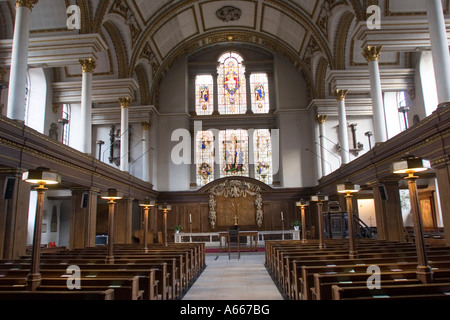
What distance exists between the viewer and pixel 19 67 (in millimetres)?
10133

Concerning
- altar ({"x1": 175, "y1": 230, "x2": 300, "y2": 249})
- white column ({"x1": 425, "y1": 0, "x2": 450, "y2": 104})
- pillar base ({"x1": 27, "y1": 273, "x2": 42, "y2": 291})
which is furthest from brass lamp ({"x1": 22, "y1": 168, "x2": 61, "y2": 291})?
altar ({"x1": 175, "y1": 230, "x2": 300, "y2": 249})

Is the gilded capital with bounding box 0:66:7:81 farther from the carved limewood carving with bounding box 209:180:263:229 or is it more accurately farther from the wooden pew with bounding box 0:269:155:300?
the carved limewood carving with bounding box 209:180:263:229

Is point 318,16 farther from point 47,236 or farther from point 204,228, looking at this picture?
point 47,236

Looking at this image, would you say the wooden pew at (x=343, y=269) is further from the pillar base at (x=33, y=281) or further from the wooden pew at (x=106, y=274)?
the pillar base at (x=33, y=281)

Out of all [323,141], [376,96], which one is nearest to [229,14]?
[323,141]

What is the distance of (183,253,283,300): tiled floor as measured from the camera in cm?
780

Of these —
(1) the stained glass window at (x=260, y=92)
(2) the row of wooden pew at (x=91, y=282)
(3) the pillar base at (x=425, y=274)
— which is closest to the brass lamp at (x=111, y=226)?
(2) the row of wooden pew at (x=91, y=282)

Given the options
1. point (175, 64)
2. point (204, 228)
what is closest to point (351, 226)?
point (204, 228)

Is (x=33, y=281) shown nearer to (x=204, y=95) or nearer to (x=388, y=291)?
(x=388, y=291)

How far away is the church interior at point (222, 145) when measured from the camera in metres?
6.35

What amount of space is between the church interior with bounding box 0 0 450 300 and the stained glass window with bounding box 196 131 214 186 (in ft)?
0.48

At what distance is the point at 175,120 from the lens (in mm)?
24938

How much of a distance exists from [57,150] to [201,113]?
51.9 ft
